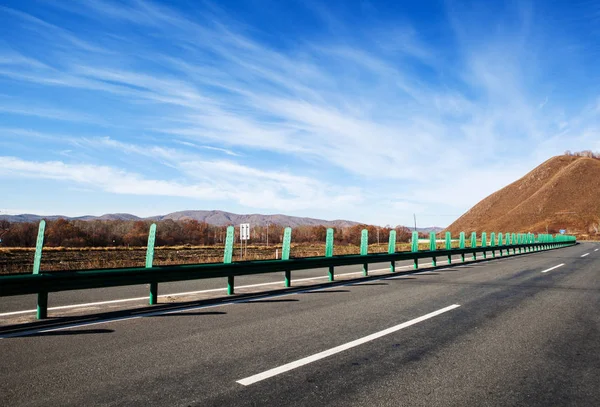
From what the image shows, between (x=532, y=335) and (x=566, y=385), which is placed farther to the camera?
(x=532, y=335)

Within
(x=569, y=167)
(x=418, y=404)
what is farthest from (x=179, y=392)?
(x=569, y=167)

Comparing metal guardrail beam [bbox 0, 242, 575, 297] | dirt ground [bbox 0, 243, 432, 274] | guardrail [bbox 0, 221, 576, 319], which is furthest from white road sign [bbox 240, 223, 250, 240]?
metal guardrail beam [bbox 0, 242, 575, 297]

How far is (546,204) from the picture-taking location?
510 feet

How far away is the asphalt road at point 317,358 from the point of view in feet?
11.2

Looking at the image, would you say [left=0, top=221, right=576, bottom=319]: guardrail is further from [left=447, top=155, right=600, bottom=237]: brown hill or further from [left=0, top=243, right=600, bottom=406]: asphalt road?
[left=447, top=155, right=600, bottom=237]: brown hill

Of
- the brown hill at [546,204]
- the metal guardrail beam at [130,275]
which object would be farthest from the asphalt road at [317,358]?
the brown hill at [546,204]

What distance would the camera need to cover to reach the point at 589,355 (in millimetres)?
4715

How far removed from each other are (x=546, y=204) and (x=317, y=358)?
589ft

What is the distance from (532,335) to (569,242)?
207ft

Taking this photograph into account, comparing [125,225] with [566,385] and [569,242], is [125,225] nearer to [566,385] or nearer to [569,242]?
[569,242]

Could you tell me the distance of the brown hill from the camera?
457ft

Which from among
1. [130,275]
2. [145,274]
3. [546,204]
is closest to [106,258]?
[145,274]

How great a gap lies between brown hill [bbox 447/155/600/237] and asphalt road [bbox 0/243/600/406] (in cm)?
13870

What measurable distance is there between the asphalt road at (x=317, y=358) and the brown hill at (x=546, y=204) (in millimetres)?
138695
